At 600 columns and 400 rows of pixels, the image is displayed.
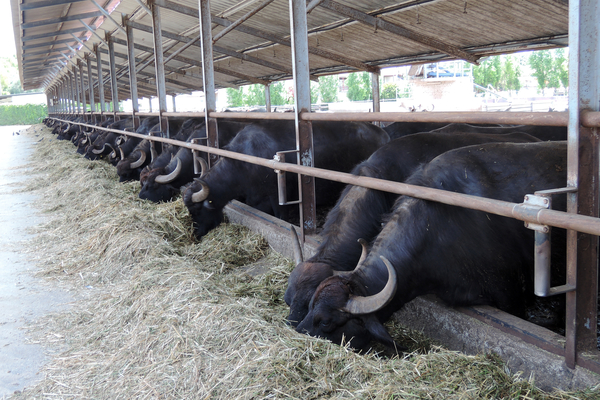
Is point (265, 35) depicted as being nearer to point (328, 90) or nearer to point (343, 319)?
point (343, 319)

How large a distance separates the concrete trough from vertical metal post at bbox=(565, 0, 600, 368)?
0.10 m

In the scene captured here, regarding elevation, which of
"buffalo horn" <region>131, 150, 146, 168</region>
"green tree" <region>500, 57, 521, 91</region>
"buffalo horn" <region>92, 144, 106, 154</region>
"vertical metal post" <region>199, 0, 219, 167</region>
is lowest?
"buffalo horn" <region>131, 150, 146, 168</region>

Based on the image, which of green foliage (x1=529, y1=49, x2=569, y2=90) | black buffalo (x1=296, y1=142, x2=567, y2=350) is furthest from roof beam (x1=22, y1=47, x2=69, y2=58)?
green foliage (x1=529, y1=49, x2=569, y2=90)

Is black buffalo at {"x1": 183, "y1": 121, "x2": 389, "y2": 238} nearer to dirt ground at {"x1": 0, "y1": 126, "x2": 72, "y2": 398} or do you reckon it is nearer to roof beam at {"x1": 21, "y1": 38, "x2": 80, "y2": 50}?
dirt ground at {"x1": 0, "y1": 126, "x2": 72, "y2": 398}

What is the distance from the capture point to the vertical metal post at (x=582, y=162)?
2.19m

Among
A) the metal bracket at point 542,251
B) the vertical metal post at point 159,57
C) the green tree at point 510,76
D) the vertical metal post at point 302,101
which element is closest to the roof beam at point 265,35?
the vertical metal post at point 159,57

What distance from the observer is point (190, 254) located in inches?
213

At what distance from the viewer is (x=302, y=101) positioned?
15.5 ft

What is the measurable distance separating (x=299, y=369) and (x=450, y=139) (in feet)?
9.49

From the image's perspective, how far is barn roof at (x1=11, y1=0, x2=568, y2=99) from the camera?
23.7ft

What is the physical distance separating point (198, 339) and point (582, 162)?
228 centimetres

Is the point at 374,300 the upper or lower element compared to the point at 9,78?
lower

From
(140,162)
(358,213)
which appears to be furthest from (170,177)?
(358,213)

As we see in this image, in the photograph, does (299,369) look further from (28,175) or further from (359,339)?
(28,175)
